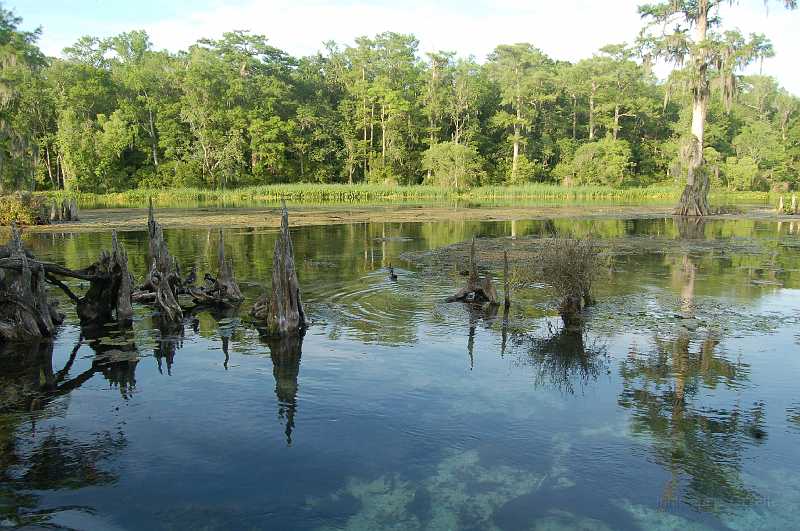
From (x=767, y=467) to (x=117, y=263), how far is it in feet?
37.1

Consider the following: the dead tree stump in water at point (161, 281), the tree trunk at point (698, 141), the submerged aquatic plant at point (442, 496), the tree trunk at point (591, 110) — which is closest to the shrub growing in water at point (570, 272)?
the submerged aquatic plant at point (442, 496)

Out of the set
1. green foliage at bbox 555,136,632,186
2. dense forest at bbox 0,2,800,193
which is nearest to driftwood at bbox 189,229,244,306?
dense forest at bbox 0,2,800,193

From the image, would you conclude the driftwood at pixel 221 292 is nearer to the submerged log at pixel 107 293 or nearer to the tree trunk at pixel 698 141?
the submerged log at pixel 107 293

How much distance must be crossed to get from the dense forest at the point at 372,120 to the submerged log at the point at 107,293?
52609mm

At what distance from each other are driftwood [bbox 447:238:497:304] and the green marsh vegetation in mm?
44694

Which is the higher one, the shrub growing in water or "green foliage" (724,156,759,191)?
"green foliage" (724,156,759,191)

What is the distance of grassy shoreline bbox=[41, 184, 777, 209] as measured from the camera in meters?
58.8

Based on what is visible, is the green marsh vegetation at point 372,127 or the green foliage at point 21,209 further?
the green marsh vegetation at point 372,127

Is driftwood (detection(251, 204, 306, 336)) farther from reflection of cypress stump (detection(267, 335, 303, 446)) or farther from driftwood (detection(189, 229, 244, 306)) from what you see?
driftwood (detection(189, 229, 244, 306))

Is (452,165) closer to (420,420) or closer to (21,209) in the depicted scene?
(21,209)

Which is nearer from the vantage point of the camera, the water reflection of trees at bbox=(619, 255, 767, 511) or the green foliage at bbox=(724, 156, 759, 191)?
the water reflection of trees at bbox=(619, 255, 767, 511)

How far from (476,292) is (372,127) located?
64590mm

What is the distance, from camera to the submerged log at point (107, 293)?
1282 cm

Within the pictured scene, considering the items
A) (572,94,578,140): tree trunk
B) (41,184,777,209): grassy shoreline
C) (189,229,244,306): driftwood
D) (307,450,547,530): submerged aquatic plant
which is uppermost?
(572,94,578,140): tree trunk
